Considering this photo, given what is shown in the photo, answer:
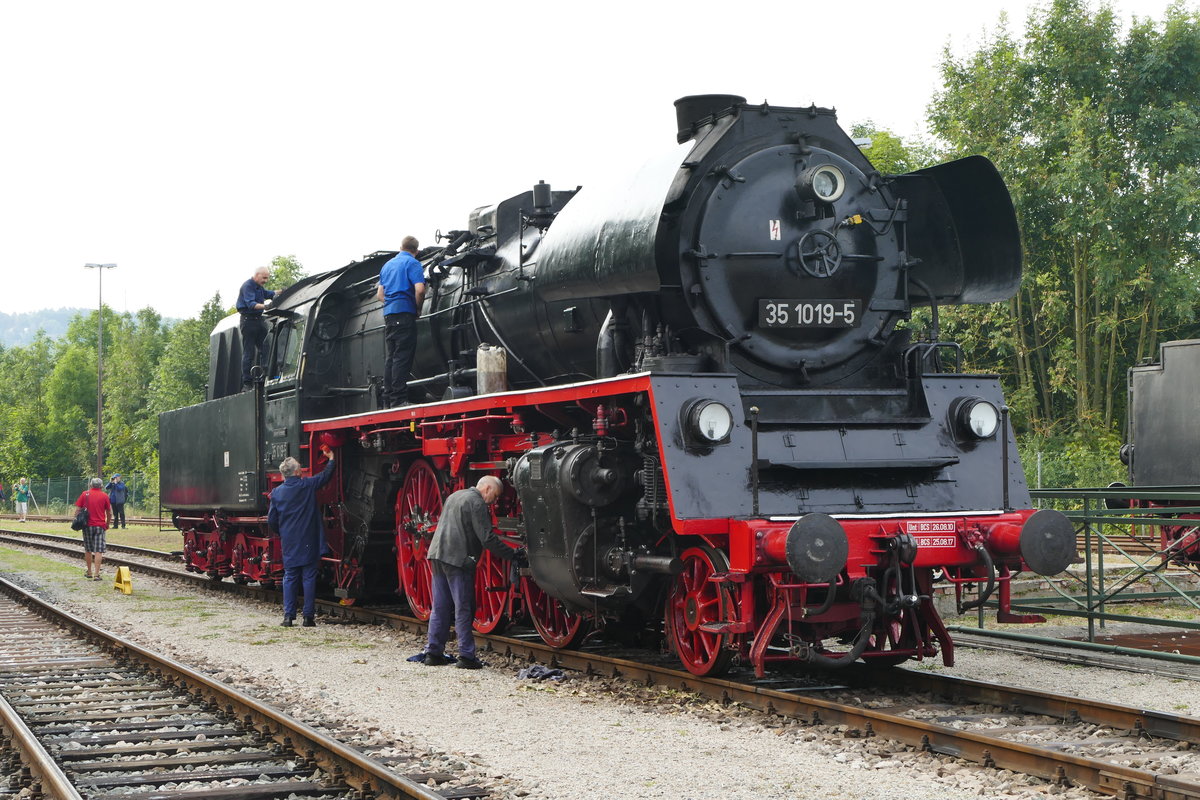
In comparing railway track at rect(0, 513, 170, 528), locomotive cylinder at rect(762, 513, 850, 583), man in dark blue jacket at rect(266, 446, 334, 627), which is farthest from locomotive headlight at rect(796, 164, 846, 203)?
railway track at rect(0, 513, 170, 528)

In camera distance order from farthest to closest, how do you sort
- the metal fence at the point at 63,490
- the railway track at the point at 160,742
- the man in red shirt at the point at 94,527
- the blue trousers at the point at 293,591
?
the metal fence at the point at 63,490 < the man in red shirt at the point at 94,527 < the blue trousers at the point at 293,591 < the railway track at the point at 160,742

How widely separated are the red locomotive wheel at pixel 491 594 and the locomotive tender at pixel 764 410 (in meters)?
0.51

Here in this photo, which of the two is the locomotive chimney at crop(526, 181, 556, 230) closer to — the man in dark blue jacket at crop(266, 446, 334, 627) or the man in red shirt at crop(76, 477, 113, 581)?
the man in dark blue jacket at crop(266, 446, 334, 627)

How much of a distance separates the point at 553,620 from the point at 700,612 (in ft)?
6.86

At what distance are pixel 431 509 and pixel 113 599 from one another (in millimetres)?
5686

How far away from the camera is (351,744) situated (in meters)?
5.94

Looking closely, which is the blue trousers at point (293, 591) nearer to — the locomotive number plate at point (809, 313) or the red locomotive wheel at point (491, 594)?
the red locomotive wheel at point (491, 594)

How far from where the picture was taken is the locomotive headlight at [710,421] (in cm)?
679

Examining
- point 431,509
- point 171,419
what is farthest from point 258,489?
point 171,419

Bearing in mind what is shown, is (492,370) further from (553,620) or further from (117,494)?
(117,494)

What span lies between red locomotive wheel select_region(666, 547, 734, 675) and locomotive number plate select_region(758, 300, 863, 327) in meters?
1.49

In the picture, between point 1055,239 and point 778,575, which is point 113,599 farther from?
point 1055,239

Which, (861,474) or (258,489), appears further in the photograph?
(258,489)

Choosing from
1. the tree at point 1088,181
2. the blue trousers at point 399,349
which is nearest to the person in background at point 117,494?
the tree at point 1088,181
